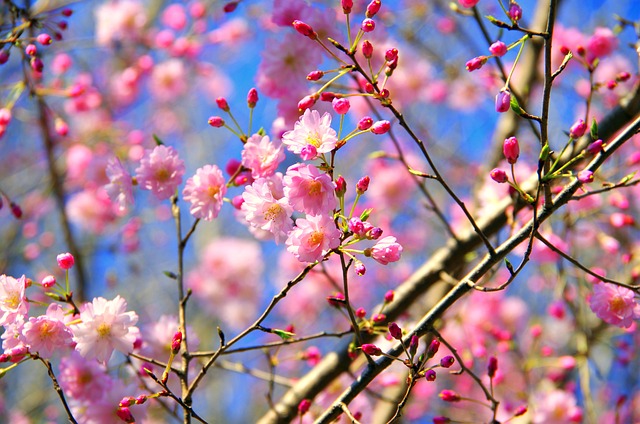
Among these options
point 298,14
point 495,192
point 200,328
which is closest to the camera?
point 298,14

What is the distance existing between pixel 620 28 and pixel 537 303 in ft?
14.3

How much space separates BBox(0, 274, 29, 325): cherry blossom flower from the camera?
1307mm

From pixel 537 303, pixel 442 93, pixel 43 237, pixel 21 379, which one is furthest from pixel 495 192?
pixel 21 379

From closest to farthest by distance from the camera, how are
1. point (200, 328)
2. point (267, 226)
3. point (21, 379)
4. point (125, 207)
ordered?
1. point (267, 226)
2. point (125, 207)
3. point (21, 379)
4. point (200, 328)

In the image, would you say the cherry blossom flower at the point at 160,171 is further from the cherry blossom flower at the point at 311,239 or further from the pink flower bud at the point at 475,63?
the pink flower bud at the point at 475,63

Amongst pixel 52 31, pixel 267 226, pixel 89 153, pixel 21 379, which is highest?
pixel 89 153

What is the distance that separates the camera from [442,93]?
4434 mm

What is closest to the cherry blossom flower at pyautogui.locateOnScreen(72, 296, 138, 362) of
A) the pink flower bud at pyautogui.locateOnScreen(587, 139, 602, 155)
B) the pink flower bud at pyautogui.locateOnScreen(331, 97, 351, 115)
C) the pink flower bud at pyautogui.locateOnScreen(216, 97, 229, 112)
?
the pink flower bud at pyautogui.locateOnScreen(216, 97, 229, 112)

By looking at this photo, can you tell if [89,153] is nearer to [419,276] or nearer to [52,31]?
[52,31]

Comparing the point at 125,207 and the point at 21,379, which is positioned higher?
the point at 21,379

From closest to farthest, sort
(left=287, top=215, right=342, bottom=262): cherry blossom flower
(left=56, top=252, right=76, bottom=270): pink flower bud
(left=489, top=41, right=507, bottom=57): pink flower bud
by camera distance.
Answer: (left=287, top=215, right=342, bottom=262): cherry blossom flower, (left=489, top=41, right=507, bottom=57): pink flower bud, (left=56, top=252, right=76, bottom=270): pink flower bud

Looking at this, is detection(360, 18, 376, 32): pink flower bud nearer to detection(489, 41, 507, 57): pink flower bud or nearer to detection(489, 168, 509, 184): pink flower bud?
detection(489, 41, 507, 57): pink flower bud

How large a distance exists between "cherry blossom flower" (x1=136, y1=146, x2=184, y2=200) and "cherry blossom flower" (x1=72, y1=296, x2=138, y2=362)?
347 millimetres

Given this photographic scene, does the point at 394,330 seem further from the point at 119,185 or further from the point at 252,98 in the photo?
the point at 119,185
